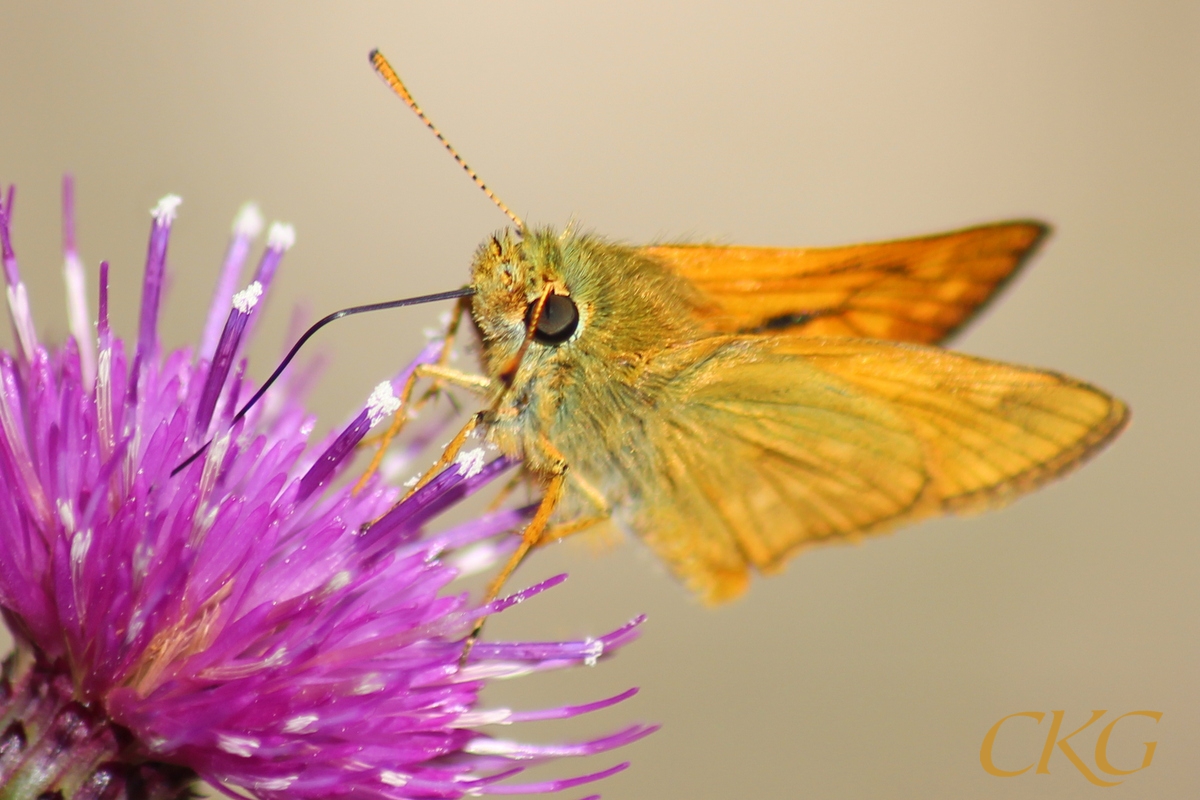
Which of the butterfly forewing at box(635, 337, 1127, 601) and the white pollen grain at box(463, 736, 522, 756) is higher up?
the butterfly forewing at box(635, 337, 1127, 601)

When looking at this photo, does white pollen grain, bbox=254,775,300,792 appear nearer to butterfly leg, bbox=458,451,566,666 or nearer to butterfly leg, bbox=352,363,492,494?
butterfly leg, bbox=458,451,566,666

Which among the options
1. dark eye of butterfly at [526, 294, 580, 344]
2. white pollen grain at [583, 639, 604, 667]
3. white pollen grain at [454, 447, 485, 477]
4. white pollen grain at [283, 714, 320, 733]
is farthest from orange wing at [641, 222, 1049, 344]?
white pollen grain at [283, 714, 320, 733]

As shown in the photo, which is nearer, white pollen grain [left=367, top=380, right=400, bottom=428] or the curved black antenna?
the curved black antenna

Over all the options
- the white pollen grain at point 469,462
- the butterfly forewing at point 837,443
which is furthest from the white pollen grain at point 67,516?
the butterfly forewing at point 837,443

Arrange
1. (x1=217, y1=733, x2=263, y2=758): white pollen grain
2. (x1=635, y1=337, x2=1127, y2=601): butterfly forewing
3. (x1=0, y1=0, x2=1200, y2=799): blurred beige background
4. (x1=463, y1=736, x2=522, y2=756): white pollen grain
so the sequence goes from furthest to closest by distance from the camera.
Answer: (x1=0, y1=0, x2=1200, y2=799): blurred beige background
(x1=635, y1=337, x2=1127, y2=601): butterfly forewing
(x1=463, y1=736, x2=522, y2=756): white pollen grain
(x1=217, y1=733, x2=263, y2=758): white pollen grain

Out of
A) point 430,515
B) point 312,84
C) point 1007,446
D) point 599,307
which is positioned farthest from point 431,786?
point 312,84

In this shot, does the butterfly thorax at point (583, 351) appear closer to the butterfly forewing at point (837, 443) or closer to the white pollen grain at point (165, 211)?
the butterfly forewing at point (837, 443)
